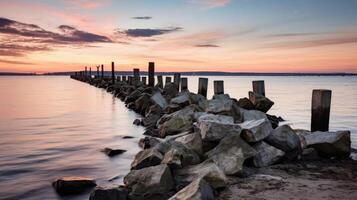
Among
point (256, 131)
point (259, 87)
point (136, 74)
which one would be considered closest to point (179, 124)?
point (256, 131)

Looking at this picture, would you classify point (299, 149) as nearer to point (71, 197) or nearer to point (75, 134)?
point (71, 197)

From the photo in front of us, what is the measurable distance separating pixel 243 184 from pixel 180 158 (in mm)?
1152

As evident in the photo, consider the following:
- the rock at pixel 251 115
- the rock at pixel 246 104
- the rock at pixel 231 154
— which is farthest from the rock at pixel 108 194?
the rock at pixel 246 104

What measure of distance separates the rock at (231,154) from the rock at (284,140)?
0.92 m

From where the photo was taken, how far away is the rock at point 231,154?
6.11 metres

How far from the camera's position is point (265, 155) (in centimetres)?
686

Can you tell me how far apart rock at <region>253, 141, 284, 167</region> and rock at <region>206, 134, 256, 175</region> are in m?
0.29

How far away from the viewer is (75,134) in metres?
13.0

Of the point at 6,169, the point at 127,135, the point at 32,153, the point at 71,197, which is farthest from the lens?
the point at 127,135

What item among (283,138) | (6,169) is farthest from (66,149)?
(283,138)

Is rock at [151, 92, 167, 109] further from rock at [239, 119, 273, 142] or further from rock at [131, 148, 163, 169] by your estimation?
rock at [131, 148, 163, 169]

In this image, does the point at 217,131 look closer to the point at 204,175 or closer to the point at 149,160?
the point at 149,160

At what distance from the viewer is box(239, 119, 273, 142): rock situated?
6824mm

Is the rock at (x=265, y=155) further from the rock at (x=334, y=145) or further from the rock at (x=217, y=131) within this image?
the rock at (x=334, y=145)
